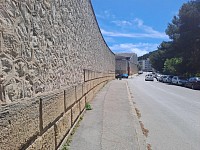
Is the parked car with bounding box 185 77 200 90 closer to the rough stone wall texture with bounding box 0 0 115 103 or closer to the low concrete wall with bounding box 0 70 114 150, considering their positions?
the rough stone wall texture with bounding box 0 0 115 103

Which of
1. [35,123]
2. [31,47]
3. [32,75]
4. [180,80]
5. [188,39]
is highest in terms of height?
[188,39]

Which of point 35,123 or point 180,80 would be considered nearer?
point 35,123

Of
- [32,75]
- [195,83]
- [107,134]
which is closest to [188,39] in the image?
[195,83]

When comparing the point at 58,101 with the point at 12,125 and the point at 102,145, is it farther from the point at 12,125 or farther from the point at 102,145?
the point at 12,125

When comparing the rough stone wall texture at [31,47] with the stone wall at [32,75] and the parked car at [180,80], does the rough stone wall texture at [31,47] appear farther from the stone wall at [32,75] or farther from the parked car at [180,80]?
the parked car at [180,80]

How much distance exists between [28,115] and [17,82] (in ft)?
1.48

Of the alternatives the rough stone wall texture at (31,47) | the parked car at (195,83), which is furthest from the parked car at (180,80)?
the rough stone wall texture at (31,47)

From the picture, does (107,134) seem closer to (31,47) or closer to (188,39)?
(31,47)

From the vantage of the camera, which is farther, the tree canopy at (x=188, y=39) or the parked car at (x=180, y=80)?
the tree canopy at (x=188, y=39)

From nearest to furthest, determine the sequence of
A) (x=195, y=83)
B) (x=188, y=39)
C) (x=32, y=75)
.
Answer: (x=32, y=75) → (x=195, y=83) → (x=188, y=39)

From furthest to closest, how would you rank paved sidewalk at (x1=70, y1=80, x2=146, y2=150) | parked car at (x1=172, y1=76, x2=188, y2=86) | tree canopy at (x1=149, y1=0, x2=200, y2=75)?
tree canopy at (x1=149, y1=0, x2=200, y2=75), parked car at (x1=172, y1=76, x2=188, y2=86), paved sidewalk at (x1=70, y1=80, x2=146, y2=150)

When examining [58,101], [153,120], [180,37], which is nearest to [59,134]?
[58,101]

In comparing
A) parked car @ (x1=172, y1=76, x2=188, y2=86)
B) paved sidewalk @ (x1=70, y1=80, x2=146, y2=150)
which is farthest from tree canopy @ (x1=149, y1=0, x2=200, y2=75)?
paved sidewalk @ (x1=70, y1=80, x2=146, y2=150)

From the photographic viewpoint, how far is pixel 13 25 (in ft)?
10.1
